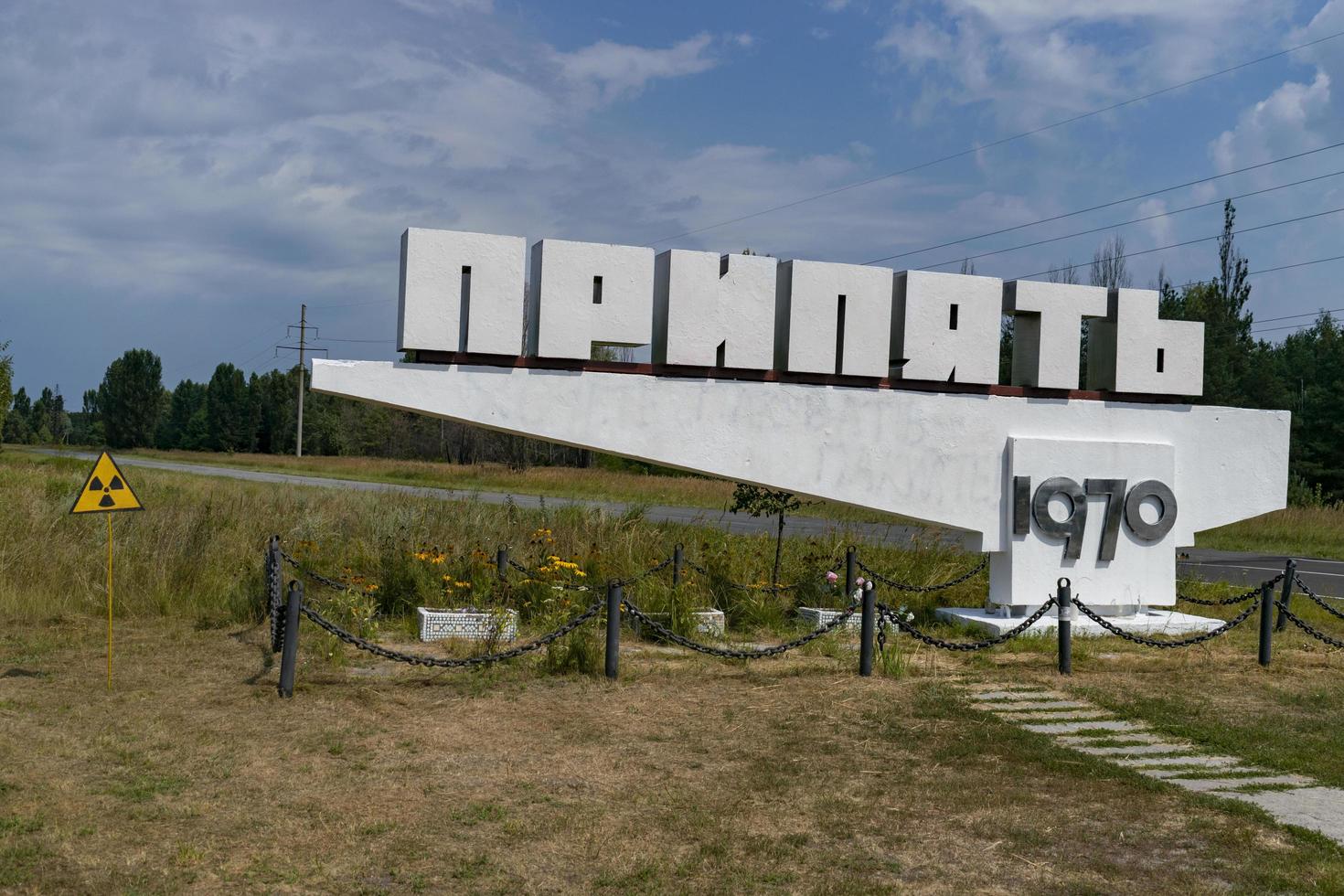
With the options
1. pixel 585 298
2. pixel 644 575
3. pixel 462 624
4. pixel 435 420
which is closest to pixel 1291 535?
pixel 644 575

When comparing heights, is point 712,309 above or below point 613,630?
above

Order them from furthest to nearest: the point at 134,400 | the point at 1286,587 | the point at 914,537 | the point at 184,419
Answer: the point at 184,419 → the point at 134,400 → the point at 914,537 → the point at 1286,587

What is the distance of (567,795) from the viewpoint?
6.16m

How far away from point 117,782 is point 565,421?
4756 mm

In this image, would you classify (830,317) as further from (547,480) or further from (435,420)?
(435,420)

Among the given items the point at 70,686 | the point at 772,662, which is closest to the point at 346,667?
the point at 70,686

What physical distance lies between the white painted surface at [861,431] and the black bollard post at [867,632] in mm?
1421

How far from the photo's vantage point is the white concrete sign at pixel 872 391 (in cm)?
963

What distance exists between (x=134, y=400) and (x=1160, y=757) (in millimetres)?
82625

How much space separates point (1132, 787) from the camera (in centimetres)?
655

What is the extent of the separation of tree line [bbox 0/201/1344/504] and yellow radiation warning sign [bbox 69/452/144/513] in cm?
1423

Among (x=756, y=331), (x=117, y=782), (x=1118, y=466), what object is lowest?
(x=117, y=782)

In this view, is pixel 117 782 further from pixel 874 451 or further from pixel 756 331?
pixel 874 451

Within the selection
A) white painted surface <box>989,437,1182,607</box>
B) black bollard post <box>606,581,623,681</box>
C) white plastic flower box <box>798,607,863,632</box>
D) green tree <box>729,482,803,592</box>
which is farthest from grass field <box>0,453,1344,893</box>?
green tree <box>729,482,803,592</box>
